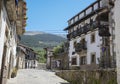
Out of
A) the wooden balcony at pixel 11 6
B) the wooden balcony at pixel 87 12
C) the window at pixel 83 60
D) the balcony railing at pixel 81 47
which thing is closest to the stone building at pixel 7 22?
the wooden balcony at pixel 11 6

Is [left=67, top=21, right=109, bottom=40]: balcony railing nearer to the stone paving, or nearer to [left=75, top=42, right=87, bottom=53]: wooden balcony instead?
[left=75, top=42, right=87, bottom=53]: wooden balcony

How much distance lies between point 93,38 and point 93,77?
15044 mm

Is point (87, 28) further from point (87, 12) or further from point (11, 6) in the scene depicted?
point (11, 6)

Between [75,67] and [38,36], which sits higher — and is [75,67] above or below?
below

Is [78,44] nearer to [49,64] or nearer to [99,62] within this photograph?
[99,62]

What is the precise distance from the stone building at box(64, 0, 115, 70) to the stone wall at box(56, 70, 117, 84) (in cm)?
612

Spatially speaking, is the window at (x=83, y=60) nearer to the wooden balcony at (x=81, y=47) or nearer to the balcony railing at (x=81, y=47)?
the wooden balcony at (x=81, y=47)

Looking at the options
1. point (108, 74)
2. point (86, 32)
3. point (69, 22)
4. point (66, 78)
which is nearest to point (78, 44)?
point (86, 32)

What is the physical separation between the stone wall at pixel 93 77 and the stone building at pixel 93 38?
6.12 meters

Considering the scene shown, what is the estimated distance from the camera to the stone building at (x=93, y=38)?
24359mm

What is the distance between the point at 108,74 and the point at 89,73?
10.8 ft

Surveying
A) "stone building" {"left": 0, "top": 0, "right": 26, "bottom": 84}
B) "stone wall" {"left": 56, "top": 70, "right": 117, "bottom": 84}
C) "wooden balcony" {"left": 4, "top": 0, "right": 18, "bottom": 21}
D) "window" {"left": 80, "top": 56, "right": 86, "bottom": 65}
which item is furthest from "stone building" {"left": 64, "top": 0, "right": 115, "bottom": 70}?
"wooden balcony" {"left": 4, "top": 0, "right": 18, "bottom": 21}

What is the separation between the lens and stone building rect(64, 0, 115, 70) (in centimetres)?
2436

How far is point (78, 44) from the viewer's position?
30.7 m
